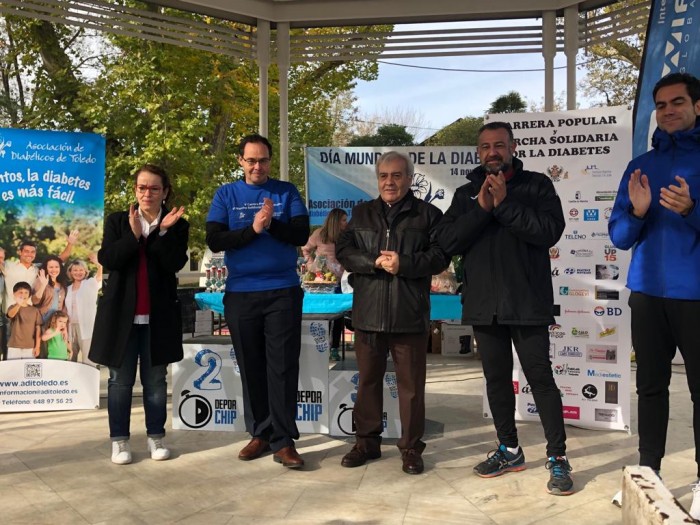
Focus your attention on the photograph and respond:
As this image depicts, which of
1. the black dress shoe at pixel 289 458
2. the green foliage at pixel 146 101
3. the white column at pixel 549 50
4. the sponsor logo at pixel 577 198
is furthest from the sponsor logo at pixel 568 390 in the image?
the green foliage at pixel 146 101

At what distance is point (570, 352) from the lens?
13.5 ft

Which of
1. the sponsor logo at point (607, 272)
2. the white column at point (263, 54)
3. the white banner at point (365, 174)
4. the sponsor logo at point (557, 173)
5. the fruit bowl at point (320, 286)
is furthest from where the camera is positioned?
the white column at point (263, 54)

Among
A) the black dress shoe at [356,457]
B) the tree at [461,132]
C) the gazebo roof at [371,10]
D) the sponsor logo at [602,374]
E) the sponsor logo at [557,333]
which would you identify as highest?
the tree at [461,132]

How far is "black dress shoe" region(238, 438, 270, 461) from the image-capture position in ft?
11.4

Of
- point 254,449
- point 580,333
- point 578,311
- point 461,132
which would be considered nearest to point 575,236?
point 578,311

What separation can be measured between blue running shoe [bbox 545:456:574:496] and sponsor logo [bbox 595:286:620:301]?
53.0 inches

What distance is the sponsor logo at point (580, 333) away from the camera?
406cm

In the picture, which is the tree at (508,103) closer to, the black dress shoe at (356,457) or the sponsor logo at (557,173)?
the sponsor logo at (557,173)

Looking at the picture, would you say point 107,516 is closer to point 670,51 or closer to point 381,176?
point 381,176

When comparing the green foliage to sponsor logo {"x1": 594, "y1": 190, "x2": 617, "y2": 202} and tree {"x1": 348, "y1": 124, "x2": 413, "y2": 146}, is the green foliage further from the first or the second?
sponsor logo {"x1": 594, "y1": 190, "x2": 617, "y2": 202}

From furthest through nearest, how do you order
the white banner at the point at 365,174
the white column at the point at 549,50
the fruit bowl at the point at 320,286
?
the white column at the point at 549,50 < the white banner at the point at 365,174 < the fruit bowl at the point at 320,286

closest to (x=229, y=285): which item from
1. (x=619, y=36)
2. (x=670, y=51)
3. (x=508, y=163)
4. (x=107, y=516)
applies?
(x=107, y=516)

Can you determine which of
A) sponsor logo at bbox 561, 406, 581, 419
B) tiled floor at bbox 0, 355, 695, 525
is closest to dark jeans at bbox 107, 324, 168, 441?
tiled floor at bbox 0, 355, 695, 525

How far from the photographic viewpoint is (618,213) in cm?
281
